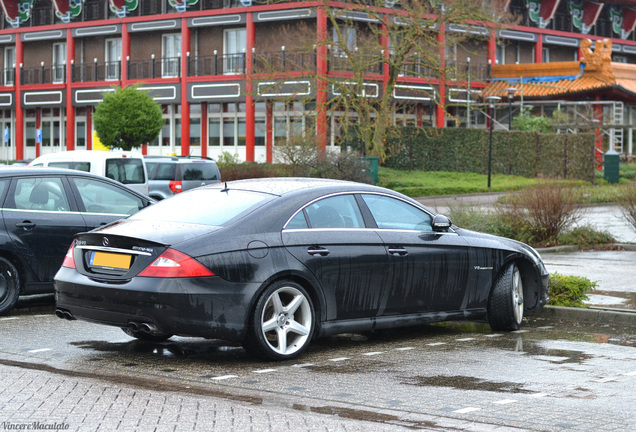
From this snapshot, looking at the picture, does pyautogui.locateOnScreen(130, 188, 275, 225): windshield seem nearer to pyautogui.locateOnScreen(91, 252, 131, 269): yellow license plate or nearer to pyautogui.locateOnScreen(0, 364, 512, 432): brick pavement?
pyautogui.locateOnScreen(91, 252, 131, 269): yellow license plate

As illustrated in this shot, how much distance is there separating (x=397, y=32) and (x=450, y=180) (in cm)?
723

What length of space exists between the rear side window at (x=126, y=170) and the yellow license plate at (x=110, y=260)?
1403cm

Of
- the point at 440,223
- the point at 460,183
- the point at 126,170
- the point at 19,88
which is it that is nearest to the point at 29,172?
the point at 440,223

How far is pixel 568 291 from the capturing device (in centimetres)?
1081

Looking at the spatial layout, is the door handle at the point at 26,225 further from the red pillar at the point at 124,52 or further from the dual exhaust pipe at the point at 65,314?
the red pillar at the point at 124,52

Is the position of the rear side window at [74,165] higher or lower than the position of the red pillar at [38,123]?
lower

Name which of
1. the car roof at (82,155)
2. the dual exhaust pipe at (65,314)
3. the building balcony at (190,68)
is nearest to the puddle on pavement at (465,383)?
the dual exhaust pipe at (65,314)

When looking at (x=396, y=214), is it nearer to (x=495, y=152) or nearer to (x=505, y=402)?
(x=505, y=402)

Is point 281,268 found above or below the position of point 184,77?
below

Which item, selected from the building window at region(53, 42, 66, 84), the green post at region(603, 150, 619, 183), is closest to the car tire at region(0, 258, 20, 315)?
the green post at region(603, 150, 619, 183)

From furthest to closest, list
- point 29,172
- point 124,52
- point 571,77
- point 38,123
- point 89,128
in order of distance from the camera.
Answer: point 38,123 < point 89,128 < point 124,52 < point 571,77 < point 29,172

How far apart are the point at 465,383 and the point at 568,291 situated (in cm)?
391

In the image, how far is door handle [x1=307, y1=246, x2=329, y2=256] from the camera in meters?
8.29

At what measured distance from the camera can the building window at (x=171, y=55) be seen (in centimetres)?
5146
